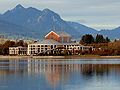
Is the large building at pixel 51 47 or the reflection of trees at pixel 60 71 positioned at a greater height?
the large building at pixel 51 47

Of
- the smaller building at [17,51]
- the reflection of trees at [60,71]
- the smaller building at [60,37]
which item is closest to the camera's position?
the reflection of trees at [60,71]

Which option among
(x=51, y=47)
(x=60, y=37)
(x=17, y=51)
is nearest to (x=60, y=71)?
(x=51, y=47)

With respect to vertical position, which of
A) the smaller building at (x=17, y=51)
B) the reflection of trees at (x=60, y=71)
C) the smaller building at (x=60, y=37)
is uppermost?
the smaller building at (x=60, y=37)

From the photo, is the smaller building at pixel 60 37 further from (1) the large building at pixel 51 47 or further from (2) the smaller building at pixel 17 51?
(2) the smaller building at pixel 17 51

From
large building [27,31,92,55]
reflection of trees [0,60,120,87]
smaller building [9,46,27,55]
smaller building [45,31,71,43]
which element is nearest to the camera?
reflection of trees [0,60,120,87]

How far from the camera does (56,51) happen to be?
4973 inches

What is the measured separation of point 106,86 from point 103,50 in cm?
8256

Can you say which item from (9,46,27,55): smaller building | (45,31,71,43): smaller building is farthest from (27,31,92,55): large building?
(45,31,71,43): smaller building

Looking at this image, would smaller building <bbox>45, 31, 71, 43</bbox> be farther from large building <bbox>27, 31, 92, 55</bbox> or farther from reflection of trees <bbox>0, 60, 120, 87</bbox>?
reflection of trees <bbox>0, 60, 120, 87</bbox>

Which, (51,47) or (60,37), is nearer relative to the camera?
(51,47)

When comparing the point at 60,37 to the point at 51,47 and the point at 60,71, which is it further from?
the point at 60,71

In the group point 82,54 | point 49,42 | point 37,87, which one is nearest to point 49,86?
point 37,87

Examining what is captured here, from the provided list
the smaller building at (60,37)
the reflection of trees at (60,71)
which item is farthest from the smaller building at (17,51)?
the reflection of trees at (60,71)

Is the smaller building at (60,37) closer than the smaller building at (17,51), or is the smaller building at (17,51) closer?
the smaller building at (17,51)
